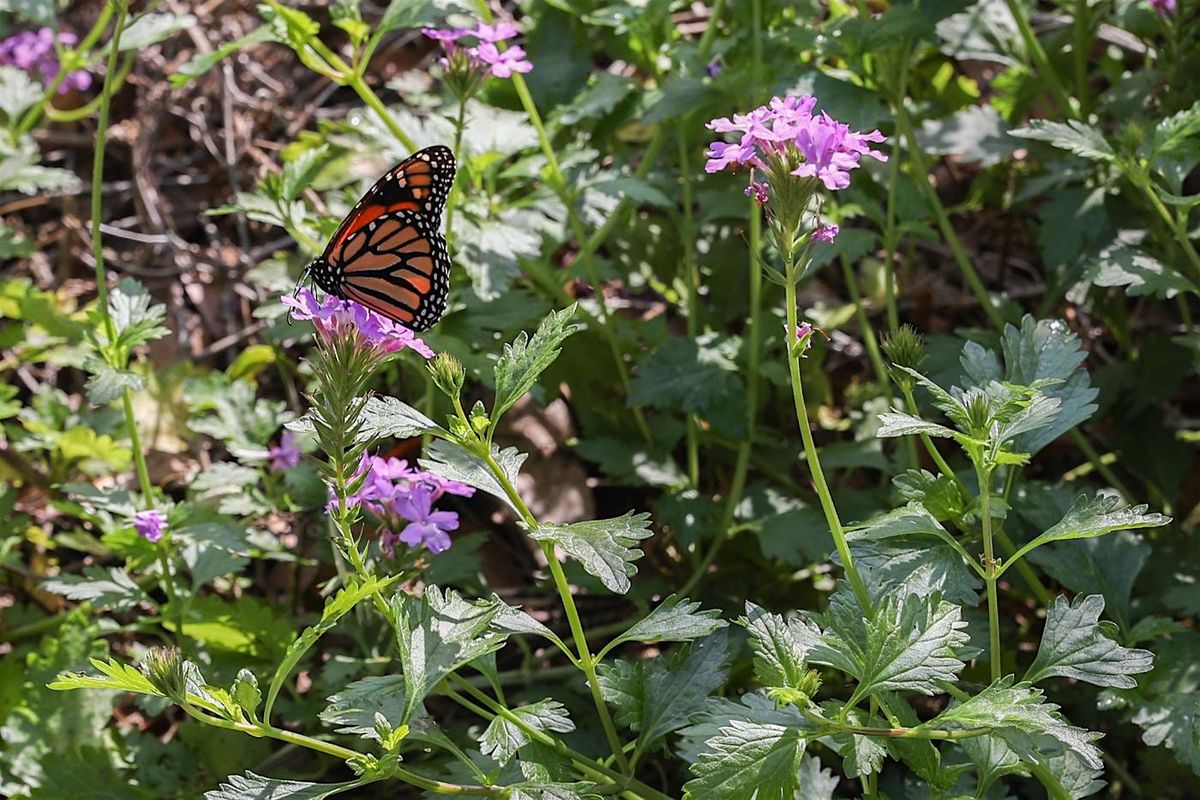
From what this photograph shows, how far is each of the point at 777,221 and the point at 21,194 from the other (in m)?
3.71

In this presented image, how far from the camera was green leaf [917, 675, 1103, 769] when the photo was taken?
158cm

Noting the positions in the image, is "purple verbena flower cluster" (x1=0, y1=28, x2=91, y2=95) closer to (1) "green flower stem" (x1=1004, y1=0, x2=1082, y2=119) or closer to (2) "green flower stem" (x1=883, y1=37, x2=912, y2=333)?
(2) "green flower stem" (x1=883, y1=37, x2=912, y2=333)

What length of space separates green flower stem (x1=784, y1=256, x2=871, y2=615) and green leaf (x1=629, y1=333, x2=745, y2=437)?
1.09m

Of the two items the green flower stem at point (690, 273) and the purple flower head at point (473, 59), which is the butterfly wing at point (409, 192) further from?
the green flower stem at point (690, 273)

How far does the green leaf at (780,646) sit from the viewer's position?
5.63ft

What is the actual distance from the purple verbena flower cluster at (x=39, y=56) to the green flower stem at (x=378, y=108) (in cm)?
170

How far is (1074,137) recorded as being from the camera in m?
2.45

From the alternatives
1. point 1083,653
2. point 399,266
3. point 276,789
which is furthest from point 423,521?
point 1083,653

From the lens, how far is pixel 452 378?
1.75 m

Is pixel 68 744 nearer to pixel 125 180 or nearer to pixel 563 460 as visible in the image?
pixel 563 460

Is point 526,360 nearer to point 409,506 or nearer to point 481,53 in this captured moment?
point 409,506

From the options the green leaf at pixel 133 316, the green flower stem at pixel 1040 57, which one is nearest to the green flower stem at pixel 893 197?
the green flower stem at pixel 1040 57

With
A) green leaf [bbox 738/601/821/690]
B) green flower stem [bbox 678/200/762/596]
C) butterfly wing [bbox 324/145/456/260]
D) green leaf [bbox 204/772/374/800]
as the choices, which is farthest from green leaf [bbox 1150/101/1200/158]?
green leaf [bbox 204/772/374/800]

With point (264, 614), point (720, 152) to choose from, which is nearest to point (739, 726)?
point (720, 152)
